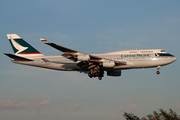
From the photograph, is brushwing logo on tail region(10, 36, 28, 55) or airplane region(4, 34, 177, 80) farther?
brushwing logo on tail region(10, 36, 28, 55)

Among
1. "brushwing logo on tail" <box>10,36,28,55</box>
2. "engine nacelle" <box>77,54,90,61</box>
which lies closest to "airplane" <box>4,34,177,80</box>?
"engine nacelle" <box>77,54,90,61</box>

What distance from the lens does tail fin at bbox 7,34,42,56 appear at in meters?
58.5

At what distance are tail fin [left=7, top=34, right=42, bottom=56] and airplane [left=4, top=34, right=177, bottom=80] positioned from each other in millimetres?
1245

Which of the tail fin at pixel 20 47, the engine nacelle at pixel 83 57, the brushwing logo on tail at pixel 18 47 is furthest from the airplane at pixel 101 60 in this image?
the brushwing logo on tail at pixel 18 47

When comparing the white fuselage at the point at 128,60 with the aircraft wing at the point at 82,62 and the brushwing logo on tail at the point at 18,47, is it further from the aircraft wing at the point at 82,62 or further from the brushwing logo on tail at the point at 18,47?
the brushwing logo on tail at the point at 18,47

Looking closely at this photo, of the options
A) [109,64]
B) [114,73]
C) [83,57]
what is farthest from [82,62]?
[114,73]

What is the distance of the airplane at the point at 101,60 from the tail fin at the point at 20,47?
1245 millimetres

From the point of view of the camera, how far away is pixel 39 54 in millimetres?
58031

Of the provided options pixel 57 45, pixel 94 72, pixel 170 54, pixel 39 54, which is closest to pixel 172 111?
pixel 170 54

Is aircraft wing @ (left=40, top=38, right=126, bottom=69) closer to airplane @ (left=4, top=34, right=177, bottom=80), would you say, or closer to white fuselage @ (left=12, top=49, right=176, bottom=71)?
airplane @ (left=4, top=34, right=177, bottom=80)

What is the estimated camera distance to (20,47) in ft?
194

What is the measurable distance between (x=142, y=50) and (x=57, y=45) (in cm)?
1900

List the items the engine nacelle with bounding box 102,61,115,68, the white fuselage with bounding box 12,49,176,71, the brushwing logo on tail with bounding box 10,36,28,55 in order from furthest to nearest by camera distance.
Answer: the brushwing logo on tail with bounding box 10,36,28,55
the white fuselage with bounding box 12,49,176,71
the engine nacelle with bounding box 102,61,115,68

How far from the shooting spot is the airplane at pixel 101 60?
167 feet
